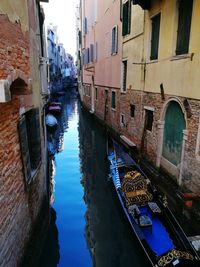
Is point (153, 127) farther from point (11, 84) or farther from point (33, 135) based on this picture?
point (11, 84)

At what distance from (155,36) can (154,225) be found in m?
5.81

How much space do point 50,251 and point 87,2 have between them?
19.3 m

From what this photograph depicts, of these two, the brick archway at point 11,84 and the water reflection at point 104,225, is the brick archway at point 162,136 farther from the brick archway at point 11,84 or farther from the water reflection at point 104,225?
the brick archway at point 11,84

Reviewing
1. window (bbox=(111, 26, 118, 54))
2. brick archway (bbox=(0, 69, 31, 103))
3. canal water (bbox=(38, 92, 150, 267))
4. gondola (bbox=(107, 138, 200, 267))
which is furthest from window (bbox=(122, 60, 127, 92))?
brick archway (bbox=(0, 69, 31, 103))

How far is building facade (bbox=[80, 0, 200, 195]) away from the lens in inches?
220

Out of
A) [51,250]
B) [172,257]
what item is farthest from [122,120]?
[172,257]

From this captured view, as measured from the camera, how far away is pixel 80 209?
279 inches

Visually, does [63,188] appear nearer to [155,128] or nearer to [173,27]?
[155,128]

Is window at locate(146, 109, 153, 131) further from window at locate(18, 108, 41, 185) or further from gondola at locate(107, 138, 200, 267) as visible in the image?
window at locate(18, 108, 41, 185)

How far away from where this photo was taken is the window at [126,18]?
9.81 meters

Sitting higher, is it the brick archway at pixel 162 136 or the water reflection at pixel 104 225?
the brick archway at pixel 162 136

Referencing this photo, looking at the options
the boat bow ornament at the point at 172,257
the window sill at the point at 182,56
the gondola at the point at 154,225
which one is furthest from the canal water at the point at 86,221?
the window sill at the point at 182,56

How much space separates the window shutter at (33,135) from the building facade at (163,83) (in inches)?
142

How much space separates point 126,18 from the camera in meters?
10.1
